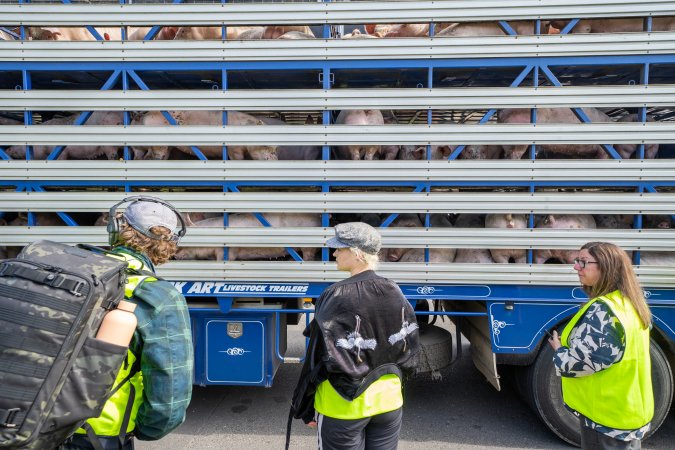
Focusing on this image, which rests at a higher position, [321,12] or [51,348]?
[321,12]

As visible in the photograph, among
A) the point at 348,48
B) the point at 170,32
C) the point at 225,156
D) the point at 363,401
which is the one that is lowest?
the point at 363,401

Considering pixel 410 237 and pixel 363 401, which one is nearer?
pixel 363 401

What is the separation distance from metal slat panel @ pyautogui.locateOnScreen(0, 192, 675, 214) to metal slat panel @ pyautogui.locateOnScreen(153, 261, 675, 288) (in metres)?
0.46

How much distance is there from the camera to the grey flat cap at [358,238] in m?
2.32

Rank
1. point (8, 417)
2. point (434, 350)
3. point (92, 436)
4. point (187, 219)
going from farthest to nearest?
1. point (434, 350)
2. point (187, 219)
3. point (92, 436)
4. point (8, 417)

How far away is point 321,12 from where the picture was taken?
3.63m

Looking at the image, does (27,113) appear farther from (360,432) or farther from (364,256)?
(360,432)

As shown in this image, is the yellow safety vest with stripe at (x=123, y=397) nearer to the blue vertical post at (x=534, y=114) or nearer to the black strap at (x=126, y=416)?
the black strap at (x=126, y=416)

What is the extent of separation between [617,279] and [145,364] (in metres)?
2.37

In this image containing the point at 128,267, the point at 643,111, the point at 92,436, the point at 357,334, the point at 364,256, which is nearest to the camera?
the point at 92,436

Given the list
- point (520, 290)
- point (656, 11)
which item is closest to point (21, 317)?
point (520, 290)

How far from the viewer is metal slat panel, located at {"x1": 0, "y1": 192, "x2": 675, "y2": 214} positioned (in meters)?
3.58

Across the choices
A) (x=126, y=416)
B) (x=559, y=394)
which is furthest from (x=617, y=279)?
(x=126, y=416)

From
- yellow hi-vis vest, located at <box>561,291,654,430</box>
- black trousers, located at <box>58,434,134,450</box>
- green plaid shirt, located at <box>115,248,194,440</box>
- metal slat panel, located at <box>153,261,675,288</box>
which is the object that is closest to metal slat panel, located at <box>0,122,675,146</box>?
metal slat panel, located at <box>153,261,675,288</box>
